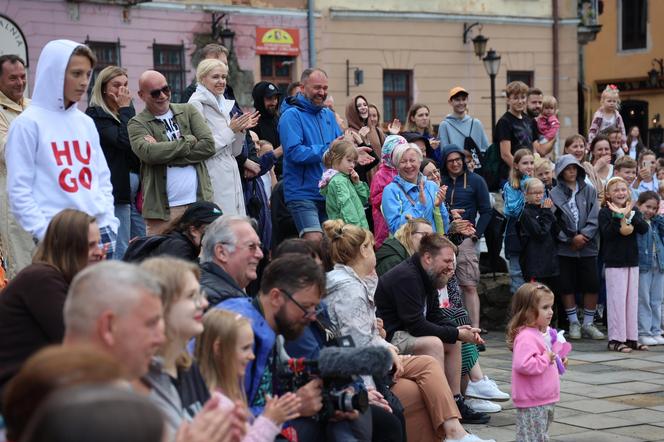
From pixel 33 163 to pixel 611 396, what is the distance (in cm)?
517

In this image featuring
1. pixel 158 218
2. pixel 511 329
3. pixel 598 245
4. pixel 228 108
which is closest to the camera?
pixel 511 329

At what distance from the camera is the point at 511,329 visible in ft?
25.3

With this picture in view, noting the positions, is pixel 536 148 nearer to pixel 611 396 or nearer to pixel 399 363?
pixel 611 396

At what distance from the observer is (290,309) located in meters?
5.71

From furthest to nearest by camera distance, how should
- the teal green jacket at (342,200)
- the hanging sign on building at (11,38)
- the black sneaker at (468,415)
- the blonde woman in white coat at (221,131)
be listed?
the hanging sign on building at (11,38), the teal green jacket at (342,200), the blonde woman in white coat at (221,131), the black sneaker at (468,415)

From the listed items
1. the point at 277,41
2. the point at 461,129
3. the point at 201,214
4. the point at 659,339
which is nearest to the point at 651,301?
the point at 659,339

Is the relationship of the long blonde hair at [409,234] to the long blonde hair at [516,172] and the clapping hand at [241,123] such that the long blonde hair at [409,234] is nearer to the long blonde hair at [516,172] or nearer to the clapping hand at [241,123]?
the clapping hand at [241,123]

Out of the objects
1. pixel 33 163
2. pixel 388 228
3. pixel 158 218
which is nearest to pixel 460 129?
pixel 388 228

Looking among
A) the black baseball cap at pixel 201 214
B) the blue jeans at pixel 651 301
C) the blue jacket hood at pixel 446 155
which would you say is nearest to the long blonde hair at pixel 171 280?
the black baseball cap at pixel 201 214

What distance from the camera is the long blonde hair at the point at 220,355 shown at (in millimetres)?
4742

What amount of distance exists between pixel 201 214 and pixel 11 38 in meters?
16.4

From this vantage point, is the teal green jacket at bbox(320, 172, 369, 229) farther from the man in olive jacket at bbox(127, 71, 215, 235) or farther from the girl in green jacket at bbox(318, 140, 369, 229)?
the man in olive jacket at bbox(127, 71, 215, 235)

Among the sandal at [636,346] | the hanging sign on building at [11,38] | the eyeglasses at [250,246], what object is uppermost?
the hanging sign on building at [11,38]

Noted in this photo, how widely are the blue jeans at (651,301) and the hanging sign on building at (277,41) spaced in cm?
1561
